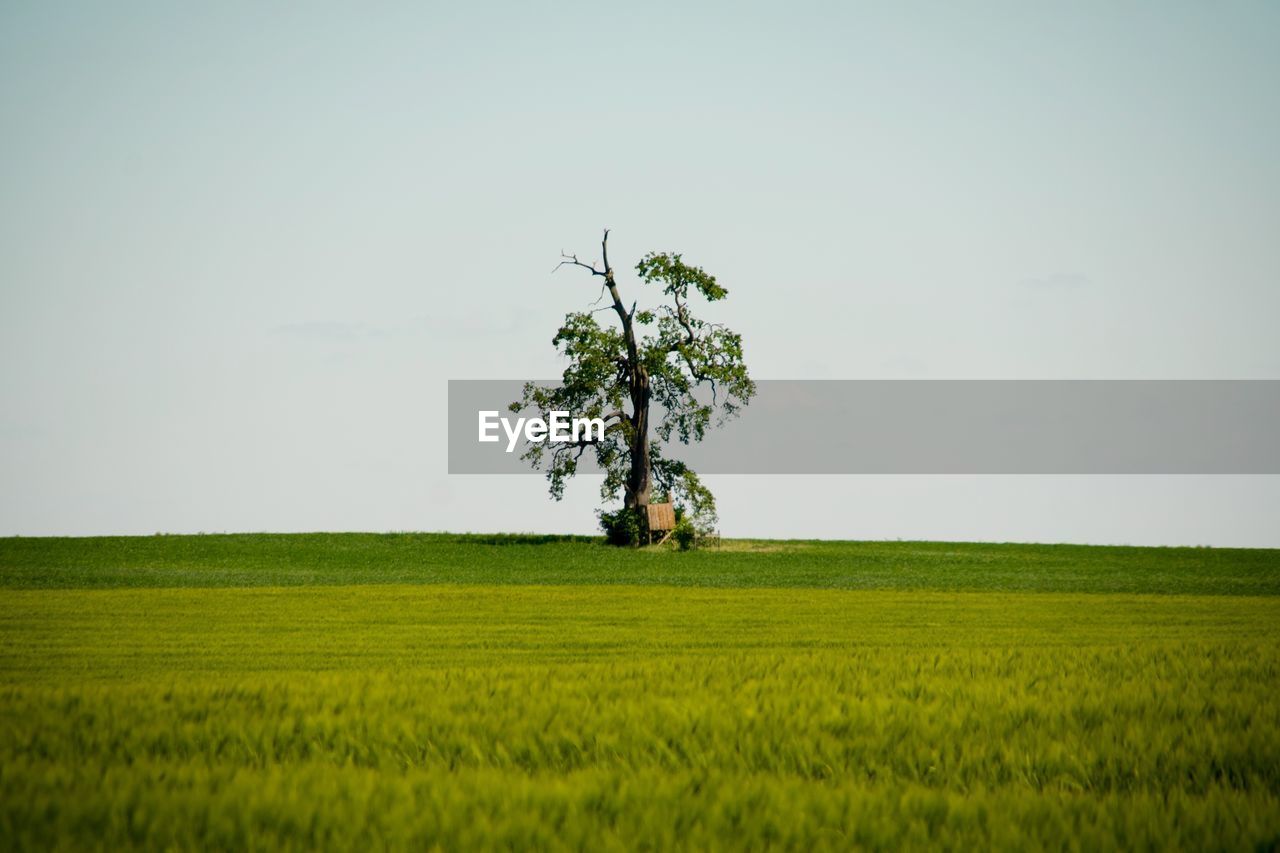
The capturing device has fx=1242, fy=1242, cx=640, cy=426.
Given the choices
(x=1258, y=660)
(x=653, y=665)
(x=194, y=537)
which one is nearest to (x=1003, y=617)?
(x=1258, y=660)

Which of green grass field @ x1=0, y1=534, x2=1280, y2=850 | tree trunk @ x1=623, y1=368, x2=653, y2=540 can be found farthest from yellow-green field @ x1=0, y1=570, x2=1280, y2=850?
tree trunk @ x1=623, y1=368, x2=653, y2=540

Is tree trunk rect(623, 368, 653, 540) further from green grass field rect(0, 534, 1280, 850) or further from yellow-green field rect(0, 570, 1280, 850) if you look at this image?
yellow-green field rect(0, 570, 1280, 850)

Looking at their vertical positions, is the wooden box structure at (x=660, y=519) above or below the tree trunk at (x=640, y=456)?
below

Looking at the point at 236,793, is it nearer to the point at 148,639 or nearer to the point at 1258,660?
the point at 1258,660

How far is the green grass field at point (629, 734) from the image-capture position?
8836 millimetres

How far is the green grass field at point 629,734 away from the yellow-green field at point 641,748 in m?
0.04

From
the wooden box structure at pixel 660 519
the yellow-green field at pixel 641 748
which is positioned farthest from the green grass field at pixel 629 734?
the wooden box structure at pixel 660 519

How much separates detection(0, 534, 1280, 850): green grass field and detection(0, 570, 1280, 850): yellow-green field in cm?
4

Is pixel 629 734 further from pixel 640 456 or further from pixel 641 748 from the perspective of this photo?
pixel 640 456

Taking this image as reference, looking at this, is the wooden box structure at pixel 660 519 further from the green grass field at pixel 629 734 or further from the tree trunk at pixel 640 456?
the green grass field at pixel 629 734

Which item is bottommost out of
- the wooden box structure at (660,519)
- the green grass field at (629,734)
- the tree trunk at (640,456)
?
the green grass field at (629,734)

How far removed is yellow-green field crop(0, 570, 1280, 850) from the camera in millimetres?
8781

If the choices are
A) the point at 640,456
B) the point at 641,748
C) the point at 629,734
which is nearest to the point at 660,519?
the point at 640,456

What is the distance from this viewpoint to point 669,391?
58.0 m
